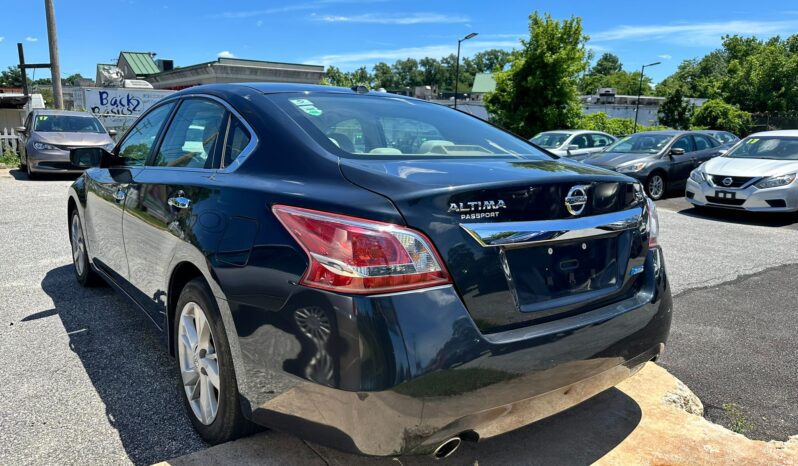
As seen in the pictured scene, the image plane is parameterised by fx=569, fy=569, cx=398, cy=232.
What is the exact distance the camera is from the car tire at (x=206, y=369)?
91.9 inches

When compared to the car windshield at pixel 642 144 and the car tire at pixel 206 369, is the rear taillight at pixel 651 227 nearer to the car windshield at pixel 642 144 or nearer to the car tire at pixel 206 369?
the car tire at pixel 206 369

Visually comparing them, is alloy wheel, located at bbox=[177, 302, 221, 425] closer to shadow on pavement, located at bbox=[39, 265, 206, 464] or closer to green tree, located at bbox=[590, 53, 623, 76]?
shadow on pavement, located at bbox=[39, 265, 206, 464]

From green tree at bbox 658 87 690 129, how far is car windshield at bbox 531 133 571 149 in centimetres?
3288

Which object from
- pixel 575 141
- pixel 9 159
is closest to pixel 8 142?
pixel 9 159

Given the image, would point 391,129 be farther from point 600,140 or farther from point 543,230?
point 600,140

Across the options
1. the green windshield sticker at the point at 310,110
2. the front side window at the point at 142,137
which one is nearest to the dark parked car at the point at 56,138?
the front side window at the point at 142,137

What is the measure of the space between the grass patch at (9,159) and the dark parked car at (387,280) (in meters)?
16.0

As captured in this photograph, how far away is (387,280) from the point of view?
Answer: 1.85 meters

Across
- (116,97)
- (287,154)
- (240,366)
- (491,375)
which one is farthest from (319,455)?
(116,97)

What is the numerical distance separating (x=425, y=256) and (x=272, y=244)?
565mm

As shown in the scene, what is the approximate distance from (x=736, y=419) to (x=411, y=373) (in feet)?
7.06

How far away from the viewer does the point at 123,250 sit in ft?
11.6

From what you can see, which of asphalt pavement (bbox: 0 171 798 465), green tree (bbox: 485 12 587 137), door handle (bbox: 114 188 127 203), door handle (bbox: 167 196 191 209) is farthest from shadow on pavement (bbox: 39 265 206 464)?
green tree (bbox: 485 12 587 137)

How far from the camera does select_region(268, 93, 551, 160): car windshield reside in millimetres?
2504
